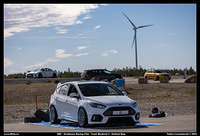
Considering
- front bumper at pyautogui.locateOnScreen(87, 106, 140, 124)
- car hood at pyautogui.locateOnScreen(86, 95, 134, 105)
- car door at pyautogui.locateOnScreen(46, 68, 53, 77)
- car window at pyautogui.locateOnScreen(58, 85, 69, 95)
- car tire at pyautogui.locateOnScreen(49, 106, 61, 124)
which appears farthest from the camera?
car door at pyautogui.locateOnScreen(46, 68, 53, 77)

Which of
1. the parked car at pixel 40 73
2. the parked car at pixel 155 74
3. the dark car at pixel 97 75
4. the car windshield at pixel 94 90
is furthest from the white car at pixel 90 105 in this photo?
the parked car at pixel 40 73

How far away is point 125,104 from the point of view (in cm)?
1477

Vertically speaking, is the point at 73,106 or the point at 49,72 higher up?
the point at 49,72

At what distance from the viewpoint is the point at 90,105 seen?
48.2 feet

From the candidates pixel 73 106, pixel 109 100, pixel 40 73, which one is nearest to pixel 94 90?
pixel 73 106

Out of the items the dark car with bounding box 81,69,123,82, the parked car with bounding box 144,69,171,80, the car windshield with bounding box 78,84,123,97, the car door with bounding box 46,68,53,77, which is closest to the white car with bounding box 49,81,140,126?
the car windshield with bounding box 78,84,123,97

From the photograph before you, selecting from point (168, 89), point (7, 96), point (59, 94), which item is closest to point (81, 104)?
point (59, 94)

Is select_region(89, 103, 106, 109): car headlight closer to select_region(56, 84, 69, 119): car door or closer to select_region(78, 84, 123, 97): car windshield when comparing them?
select_region(78, 84, 123, 97): car windshield

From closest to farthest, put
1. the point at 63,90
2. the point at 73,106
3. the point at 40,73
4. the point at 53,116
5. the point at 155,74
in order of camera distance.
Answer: the point at 73,106 → the point at 63,90 → the point at 53,116 → the point at 155,74 → the point at 40,73

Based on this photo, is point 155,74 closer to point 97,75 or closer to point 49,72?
point 97,75

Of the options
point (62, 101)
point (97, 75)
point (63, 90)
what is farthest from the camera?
point (97, 75)

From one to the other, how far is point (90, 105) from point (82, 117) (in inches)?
23.3

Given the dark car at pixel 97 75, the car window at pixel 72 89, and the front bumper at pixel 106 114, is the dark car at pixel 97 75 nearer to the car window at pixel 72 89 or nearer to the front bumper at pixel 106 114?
the car window at pixel 72 89

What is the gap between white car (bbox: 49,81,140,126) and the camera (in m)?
14.6
